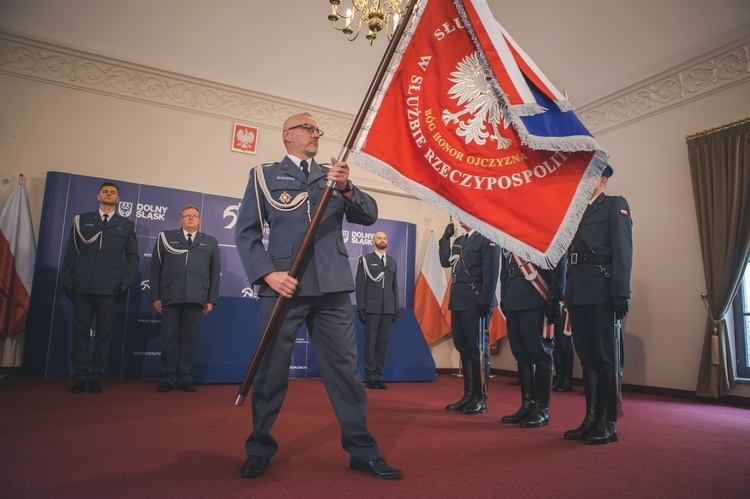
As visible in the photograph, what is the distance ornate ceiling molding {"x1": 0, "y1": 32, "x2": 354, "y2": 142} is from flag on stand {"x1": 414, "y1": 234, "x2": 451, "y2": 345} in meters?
2.54

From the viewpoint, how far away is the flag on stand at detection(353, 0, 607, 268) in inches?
83.7

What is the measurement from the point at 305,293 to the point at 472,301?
2.11 m

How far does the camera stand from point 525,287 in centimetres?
322

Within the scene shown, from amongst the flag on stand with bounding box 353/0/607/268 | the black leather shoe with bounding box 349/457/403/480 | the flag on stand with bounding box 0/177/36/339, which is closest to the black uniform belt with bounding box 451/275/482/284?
the flag on stand with bounding box 353/0/607/268

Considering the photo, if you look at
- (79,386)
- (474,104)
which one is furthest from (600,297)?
(79,386)

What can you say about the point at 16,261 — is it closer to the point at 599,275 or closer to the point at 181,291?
the point at 181,291

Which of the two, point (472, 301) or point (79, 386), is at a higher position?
point (472, 301)

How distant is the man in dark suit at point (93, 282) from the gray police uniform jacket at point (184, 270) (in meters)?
0.29

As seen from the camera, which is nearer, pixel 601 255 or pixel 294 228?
pixel 294 228

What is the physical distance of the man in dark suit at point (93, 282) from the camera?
13.8 feet

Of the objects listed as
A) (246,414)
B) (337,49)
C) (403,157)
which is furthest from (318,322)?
(337,49)

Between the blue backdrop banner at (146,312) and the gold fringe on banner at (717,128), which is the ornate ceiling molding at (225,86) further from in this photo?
the blue backdrop banner at (146,312)

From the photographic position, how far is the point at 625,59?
19.4ft

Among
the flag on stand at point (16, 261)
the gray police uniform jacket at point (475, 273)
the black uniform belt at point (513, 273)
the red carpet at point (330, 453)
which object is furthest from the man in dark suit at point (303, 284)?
the flag on stand at point (16, 261)
